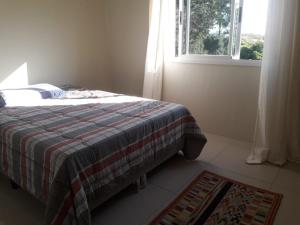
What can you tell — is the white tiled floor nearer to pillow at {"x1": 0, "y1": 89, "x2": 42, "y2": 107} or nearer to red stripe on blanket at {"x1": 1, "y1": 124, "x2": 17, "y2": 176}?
red stripe on blanket at {"x1": 1, "y1": 124, "x2": 17, "y2": 176}

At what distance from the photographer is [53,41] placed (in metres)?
3.20

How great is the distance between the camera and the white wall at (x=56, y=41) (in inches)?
111

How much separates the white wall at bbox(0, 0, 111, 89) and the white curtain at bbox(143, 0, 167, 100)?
0.88 meters

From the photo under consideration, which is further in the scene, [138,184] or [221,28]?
[221,28]

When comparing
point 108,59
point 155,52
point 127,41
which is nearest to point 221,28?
point 155,52

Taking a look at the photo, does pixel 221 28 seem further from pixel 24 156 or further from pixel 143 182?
pixel 24 156

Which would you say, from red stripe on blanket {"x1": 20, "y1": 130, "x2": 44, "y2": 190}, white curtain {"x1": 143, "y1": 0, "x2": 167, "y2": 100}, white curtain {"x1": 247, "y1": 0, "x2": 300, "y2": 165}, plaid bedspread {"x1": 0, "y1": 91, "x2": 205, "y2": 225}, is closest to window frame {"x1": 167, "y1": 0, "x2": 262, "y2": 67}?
white curtain {"x1": 143, "y1": 0, "x2": 167, "y2": 100}

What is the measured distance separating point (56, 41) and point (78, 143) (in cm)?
210

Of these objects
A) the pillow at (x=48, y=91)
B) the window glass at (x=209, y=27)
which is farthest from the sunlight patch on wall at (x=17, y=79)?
the window glass at (x=209, y=27)

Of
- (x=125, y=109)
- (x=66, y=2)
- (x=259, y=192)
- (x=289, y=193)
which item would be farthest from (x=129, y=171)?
(x=66, y=2)

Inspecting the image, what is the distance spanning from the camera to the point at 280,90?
233cm

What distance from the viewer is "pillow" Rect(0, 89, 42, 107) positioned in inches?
98.5

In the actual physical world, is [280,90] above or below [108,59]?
below

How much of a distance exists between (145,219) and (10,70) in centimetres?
231
